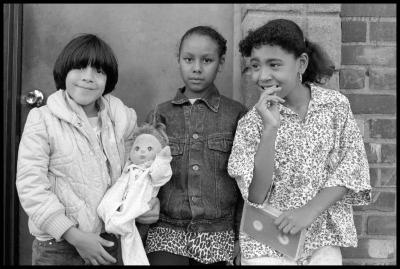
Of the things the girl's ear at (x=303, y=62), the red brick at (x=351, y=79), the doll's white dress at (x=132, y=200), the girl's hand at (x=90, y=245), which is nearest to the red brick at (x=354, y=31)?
the red brick at (x=351, y=79)

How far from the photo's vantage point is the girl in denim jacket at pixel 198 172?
2.22 meters

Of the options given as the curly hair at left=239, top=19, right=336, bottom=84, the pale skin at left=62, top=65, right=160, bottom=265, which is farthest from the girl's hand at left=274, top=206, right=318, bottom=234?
the curly hair at left=239, top=19, right=336, bottom=84

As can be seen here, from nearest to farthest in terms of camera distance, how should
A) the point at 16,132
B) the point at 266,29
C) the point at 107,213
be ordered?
the point at 107,213 < the point at 266,29 < the point at 16,132

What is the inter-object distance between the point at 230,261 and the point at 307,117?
73 cm

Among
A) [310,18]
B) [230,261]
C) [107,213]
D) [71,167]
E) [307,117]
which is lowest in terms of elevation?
[230,261]

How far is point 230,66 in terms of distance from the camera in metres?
2.90

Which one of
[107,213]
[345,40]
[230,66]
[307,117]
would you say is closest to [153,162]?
[107,213]

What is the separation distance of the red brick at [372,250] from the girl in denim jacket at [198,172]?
79 centimetres

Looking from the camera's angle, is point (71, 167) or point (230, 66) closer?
point (71, 167)

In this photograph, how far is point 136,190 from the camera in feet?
6.91

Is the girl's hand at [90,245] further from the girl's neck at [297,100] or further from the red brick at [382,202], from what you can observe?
the red brick at [382,202]

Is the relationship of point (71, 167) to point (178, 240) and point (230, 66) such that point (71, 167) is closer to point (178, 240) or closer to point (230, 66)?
point (178, 240)

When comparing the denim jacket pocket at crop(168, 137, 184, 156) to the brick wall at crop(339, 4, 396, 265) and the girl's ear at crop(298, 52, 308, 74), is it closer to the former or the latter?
the girl's ear at crop(298, 52, 308, 74)

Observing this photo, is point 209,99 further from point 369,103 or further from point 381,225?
point 381,225
